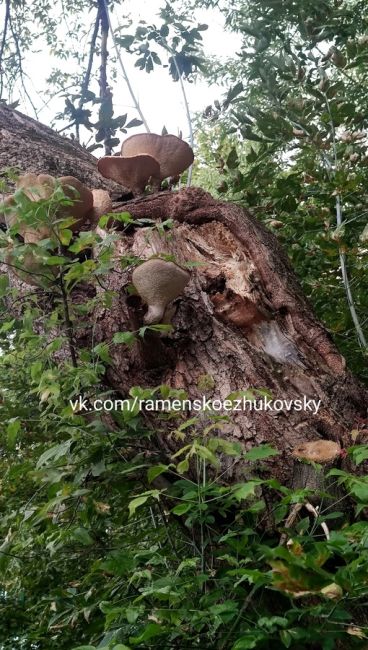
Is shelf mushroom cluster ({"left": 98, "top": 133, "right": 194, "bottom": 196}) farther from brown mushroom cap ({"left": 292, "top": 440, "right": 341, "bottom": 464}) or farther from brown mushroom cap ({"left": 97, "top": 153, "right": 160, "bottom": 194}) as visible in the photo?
brown mushroom cap ({"left": 292, "top": 440, "right": 341, "bottom": 464})

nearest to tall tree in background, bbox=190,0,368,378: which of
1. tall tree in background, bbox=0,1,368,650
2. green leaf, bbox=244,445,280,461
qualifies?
tall tree in background, bbox=0,1,368,650

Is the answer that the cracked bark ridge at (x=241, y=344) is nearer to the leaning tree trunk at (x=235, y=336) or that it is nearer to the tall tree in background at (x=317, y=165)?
the leaning tree trunk at (x=235, y=336)

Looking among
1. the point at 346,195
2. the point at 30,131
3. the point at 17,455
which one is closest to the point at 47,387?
the point at 17,455

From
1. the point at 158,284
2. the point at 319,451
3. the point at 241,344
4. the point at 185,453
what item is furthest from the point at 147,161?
the point at 319,451

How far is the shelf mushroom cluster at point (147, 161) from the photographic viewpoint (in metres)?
2.39

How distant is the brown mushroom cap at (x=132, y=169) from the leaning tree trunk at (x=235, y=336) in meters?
→ 0.16

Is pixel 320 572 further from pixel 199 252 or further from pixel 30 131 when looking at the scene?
pixel 30 131

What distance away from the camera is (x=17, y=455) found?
7.86 ft

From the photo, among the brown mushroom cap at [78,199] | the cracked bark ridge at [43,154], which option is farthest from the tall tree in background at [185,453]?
the cracked bark ridge at [43,154]

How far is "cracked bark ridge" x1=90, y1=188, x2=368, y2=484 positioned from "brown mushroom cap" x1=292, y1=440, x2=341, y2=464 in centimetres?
5

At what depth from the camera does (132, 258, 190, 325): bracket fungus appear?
1751 mm

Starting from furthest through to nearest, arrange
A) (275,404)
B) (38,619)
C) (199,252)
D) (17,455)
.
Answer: (17,455), (199,252), (38,619), (275,404)

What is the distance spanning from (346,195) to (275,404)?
4.13ft

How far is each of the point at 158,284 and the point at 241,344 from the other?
0.31 m
